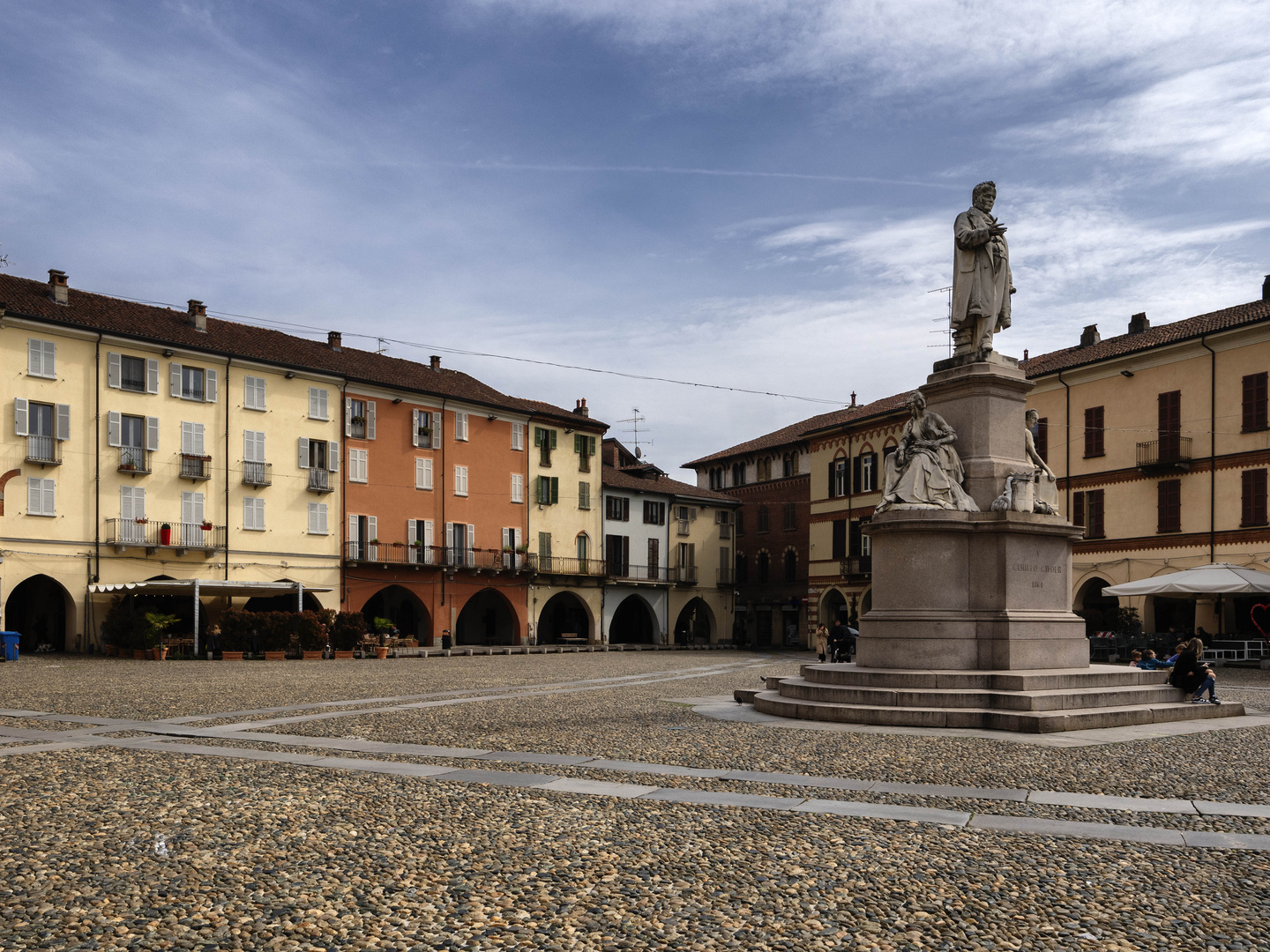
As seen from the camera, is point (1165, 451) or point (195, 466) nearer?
point (1165, 451)

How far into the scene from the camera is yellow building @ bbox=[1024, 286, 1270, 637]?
117 ft

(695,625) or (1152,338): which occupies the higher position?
(1152,338)

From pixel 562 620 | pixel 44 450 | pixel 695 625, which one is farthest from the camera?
pixel 695 625

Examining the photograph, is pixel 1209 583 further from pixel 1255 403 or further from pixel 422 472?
pixel 422 472

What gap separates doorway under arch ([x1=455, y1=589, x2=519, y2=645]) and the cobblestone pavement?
136ft

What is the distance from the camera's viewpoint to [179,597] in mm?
41000

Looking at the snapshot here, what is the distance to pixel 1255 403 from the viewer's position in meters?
35.8

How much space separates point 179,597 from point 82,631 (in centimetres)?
404

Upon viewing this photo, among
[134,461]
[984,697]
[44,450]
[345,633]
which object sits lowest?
[345,633]

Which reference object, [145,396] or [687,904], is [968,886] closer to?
[687,904]

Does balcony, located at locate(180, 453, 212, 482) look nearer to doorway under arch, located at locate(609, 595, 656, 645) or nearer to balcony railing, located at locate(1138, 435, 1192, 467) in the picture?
doorway under arch, located at locate(609, 595, 656, 645)

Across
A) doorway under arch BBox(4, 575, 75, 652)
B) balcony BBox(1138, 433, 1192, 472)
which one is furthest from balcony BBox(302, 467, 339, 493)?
balcony BBox(1138, 433, 1192, 472)

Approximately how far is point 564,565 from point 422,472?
9844 mm

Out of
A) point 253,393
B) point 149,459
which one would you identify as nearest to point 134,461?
point 149,459
